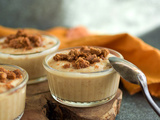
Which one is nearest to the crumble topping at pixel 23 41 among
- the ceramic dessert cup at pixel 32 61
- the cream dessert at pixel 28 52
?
the cream dessert at pixel 28 52

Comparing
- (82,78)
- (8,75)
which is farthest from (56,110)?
(8,75)

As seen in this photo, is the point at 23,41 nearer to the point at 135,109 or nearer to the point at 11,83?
the point at 11,83

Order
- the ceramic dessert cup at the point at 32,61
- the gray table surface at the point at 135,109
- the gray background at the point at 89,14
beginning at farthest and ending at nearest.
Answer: the gray background at the point at 89,14
the ceramic dessert cup at the point at 32,61
the gray table surface at the point at 135,109

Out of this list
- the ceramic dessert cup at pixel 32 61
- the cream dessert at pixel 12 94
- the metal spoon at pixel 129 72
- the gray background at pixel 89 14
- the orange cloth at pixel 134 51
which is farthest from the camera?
the gray background at pixel 89 14

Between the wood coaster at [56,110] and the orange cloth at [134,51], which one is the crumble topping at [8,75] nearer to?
the wood coaster at [56,110]

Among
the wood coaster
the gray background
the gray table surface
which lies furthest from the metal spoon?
the gray background

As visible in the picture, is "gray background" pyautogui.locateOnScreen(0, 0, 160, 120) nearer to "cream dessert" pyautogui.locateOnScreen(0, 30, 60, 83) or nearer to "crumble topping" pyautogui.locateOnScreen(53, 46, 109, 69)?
"cream dessert" pyautogui.locateOnScreen(0, 30, 60, 83)
